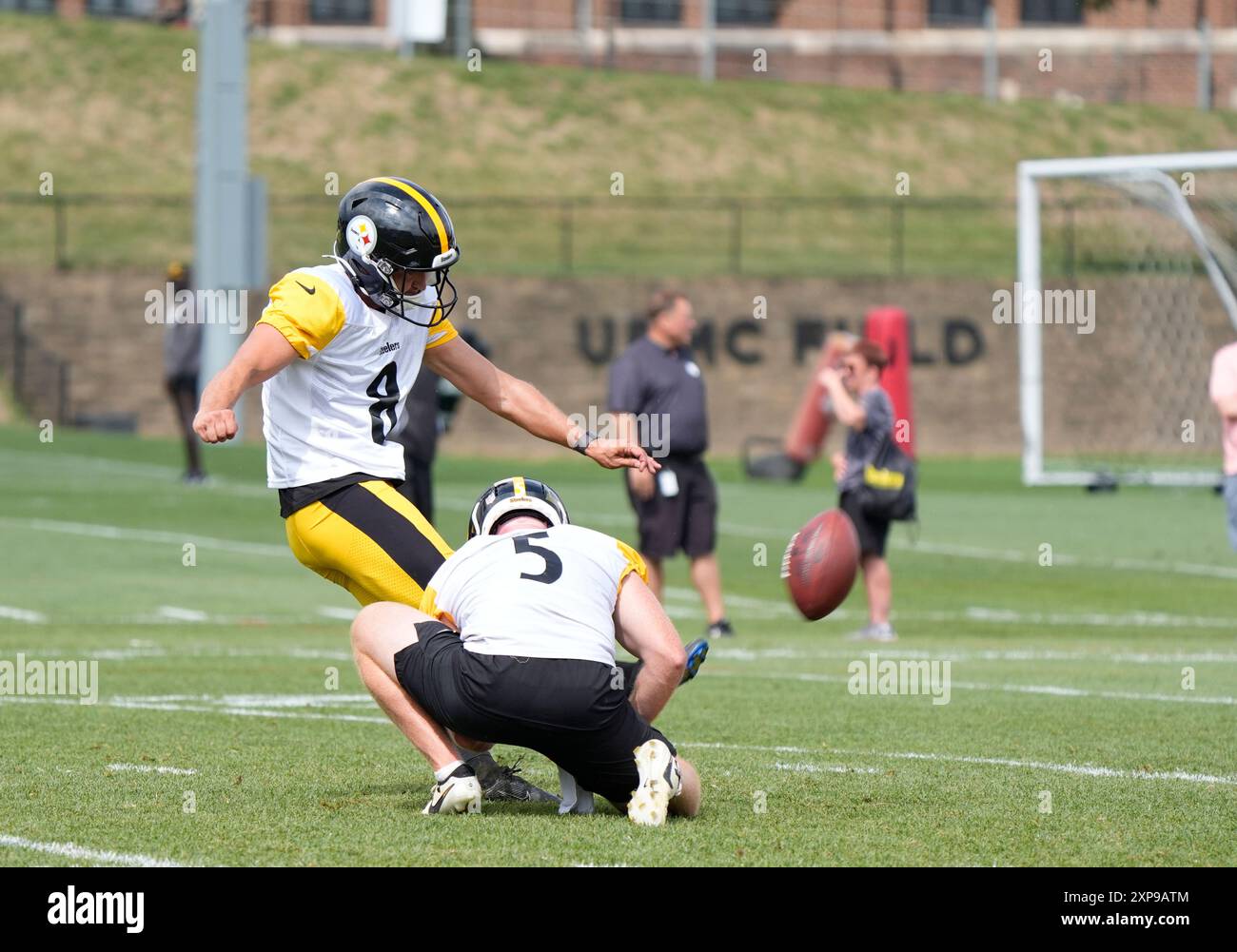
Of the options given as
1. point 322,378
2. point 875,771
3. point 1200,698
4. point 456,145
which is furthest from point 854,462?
point 456,145

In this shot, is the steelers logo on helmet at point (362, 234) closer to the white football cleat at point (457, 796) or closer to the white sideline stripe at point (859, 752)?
the white football cleat at point (457, 796)

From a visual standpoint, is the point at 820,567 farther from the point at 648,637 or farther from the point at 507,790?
the point at 648,637

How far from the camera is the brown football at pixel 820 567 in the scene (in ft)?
30.0

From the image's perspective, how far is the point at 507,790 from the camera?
720 centimetres

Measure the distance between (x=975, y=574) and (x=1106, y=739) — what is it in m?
8.98

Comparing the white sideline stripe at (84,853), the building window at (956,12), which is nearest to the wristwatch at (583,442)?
the white sideline stripe at (84,853)

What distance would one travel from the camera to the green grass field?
6.33m

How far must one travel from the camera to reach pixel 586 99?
154 feet

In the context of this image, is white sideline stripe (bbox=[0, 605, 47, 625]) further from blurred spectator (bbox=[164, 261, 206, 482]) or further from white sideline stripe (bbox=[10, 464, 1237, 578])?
blurred spectator (bbox=[164, 261, 206, 482])

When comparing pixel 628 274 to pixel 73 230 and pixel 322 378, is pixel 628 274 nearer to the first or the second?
pixel 73 230

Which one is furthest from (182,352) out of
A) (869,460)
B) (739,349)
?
(739,349)

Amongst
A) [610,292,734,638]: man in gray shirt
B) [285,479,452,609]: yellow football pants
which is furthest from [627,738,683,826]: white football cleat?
[610,292,734,638]: man in gray shirt

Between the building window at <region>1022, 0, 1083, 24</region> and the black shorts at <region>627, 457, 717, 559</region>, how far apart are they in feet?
138

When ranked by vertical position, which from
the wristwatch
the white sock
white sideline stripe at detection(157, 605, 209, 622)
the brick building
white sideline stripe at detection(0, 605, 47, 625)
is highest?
the brick building
